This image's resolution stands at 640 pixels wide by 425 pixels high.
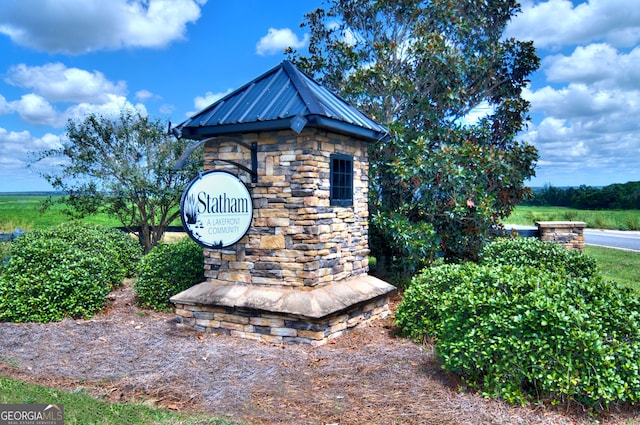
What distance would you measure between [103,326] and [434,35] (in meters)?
8.76

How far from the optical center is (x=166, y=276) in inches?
315

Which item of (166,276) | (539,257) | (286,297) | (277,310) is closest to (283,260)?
(286,297)

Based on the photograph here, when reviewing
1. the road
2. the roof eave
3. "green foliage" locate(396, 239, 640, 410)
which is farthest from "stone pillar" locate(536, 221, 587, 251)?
"green foliage" locate(396, 239, 640, 410)

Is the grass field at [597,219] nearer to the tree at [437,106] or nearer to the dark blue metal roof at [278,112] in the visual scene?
the tree at [437,106]

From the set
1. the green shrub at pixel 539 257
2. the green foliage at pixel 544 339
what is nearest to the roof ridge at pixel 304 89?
the green foliage at pixel 544 339

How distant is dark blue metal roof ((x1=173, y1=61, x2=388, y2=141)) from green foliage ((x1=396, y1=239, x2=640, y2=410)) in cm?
282

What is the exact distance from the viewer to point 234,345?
604cm

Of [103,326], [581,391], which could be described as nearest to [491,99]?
[581,391]

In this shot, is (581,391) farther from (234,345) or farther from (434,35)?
(434,35)

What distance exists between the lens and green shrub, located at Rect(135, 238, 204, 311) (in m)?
7.92

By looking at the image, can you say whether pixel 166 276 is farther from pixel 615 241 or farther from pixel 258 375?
pixel 615 241

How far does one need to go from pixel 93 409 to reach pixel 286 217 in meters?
3.19

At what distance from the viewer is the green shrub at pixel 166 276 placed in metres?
7.92

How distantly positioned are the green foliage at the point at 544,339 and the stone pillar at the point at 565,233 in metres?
8.01
